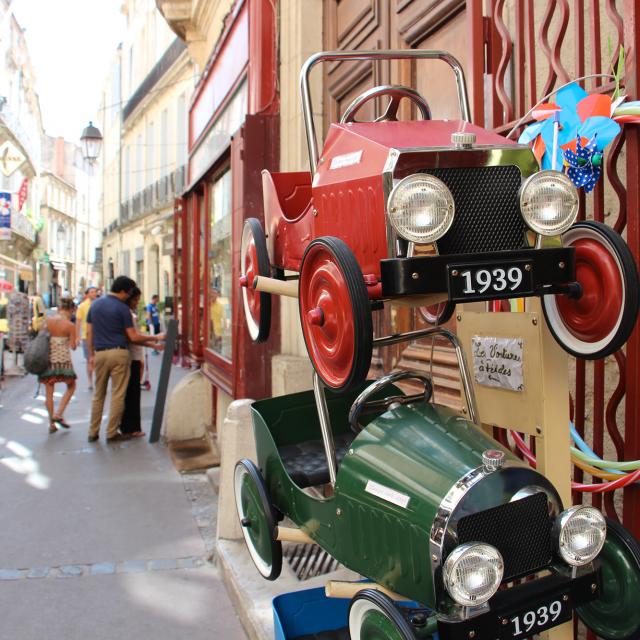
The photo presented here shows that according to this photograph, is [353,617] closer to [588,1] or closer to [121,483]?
[588,1]

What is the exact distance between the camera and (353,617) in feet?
6.55

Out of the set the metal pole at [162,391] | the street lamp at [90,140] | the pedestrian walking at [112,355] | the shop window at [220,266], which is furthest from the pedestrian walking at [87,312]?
the street lamp at [90,140]

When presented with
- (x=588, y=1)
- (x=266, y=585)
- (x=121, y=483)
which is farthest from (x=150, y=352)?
(x=588, y=1)

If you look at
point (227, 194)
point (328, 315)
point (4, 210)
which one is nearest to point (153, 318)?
point (4, 210)

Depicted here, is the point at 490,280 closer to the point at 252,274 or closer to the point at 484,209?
Result: the point at 484,209

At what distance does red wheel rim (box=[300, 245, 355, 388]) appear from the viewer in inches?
74.4

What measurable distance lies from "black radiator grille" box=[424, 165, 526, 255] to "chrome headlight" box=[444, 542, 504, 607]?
0.75 m

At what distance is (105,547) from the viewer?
4902mm

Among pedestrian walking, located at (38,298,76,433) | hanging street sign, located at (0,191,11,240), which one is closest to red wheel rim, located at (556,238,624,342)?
pedestrian walking, located at (38,298,76,433)

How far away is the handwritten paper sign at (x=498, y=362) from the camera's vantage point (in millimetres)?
2281

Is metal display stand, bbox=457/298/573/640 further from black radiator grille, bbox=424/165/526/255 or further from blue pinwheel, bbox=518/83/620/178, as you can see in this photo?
blue pinwheel, bbox=518/83/620/178

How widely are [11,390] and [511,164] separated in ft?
41.1

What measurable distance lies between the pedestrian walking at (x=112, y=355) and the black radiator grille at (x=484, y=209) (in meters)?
6.80

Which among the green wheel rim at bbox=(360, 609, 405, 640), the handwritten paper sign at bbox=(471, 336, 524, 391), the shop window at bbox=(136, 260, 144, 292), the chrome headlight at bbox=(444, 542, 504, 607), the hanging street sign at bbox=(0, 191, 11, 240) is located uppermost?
the hanging street sign at bbox=(0, 191, 11, 240)
